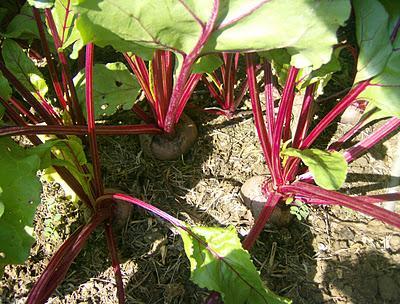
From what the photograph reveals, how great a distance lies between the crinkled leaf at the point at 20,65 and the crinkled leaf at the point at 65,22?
23 cm

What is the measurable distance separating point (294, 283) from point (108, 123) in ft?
3.27

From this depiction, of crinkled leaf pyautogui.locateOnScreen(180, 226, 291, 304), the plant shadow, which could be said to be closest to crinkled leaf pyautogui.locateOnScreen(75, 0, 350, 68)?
crinkled leaf pyautogui.locateOnScreen(180, 226, 291, 304)

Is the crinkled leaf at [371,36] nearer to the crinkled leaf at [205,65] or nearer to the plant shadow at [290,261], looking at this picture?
the crinkled leaf at [205,65]

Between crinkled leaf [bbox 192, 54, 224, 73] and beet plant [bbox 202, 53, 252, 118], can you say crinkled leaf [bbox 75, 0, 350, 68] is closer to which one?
crinkled leaf [bbox 192, 54, 224, 73]

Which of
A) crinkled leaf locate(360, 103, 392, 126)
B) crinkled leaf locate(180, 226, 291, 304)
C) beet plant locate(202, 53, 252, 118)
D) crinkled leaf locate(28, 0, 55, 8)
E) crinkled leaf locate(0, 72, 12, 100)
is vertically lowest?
crinkled leaf locate(180, 226, 291, 304)

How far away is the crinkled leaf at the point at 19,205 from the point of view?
1.24 meters

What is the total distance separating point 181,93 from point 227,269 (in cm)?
56

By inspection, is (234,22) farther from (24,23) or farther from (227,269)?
(24,23)

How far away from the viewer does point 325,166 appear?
1444 mm

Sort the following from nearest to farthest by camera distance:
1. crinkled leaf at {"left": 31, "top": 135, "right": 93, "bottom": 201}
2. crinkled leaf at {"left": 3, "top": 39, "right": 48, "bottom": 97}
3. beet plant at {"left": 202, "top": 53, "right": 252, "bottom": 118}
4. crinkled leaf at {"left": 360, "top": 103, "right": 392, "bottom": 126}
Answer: crinkled leaf at {"left": 31, "top": 135, "right": 93, "bottom": 201}
crinkled leaf at {"left": 360, "top": 103, "right": 392, "bottom": 126}
crinkled leaf at {"left": 3, "top": 39, "right": 48, "bottom": 97}
beet plant at {"left": 202, "top": 53, "right": 252, "bottom": 118}

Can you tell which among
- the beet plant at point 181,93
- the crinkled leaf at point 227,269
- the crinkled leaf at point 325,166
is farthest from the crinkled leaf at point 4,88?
the crinkled leaf at point 325,166

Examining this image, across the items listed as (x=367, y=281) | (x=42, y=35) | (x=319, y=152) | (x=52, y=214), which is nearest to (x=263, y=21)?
(x=319, y=152)

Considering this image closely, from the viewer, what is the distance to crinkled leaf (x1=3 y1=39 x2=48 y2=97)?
1.72m

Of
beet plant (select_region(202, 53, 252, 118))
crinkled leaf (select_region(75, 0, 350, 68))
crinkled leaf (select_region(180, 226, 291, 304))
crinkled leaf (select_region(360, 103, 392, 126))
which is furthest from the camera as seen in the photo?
beet plant (select_region(202, 53, 252, 118))
